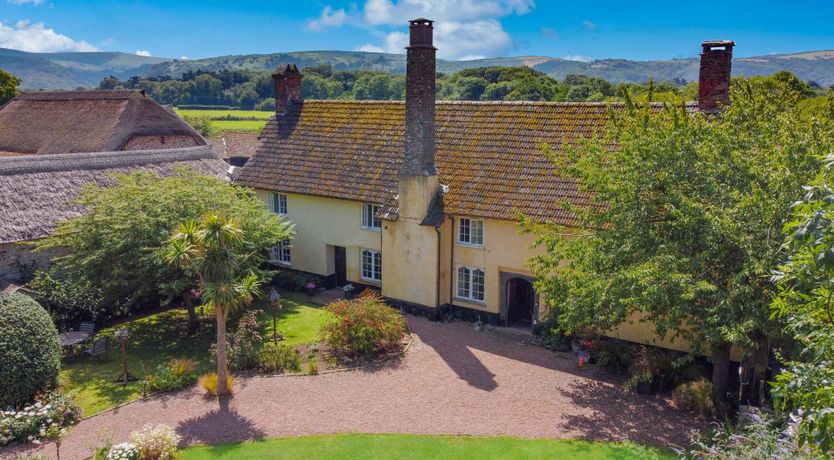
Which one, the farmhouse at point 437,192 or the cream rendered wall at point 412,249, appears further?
the cream rendered wall at point 412,249

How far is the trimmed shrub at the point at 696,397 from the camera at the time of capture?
16.6 metres

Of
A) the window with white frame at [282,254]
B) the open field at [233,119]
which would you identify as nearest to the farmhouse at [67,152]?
the window with white frame at [282,254]

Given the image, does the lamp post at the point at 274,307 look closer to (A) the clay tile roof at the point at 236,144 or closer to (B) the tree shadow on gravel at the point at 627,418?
(B) the tree shadow on gravel at the point at 627,418

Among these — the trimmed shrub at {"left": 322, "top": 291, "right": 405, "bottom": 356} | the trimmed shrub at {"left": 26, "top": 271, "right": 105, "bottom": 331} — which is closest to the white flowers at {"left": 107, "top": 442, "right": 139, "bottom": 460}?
the trimmed shrub at {"left": 322, "top": 291, "right": 405, "bottom": 356}

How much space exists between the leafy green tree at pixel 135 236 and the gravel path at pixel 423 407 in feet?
15.1

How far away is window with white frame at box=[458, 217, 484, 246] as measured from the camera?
23438 millimetres

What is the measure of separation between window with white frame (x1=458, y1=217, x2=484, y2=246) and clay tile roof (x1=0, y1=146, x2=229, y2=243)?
15287 millimetres

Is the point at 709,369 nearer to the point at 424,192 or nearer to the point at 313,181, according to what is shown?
the point at 424,192

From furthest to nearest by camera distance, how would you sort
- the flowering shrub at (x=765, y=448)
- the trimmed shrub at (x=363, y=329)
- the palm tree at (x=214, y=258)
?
the trimmed shrub at (x=363, y=329) < the palm tree at (x=214, y=258) < the flowering shrub at (x=765, y=448)

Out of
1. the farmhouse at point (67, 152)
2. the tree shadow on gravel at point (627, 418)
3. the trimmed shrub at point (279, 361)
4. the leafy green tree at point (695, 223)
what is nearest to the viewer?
the leafy green tree at point (695, 223)

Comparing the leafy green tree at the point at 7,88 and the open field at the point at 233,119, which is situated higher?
the leafy green tree at the point at 7,88

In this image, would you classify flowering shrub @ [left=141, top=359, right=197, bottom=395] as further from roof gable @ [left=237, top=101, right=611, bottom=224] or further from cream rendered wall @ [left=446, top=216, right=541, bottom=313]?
cream rendered wall @ [left=446, top=216, right=541, bottom=313]

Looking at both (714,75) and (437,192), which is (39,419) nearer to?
(437,192)

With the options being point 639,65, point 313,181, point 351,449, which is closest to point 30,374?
point 351,449
